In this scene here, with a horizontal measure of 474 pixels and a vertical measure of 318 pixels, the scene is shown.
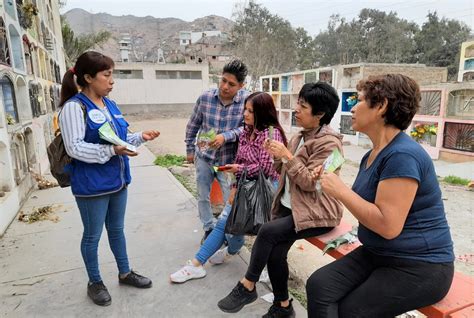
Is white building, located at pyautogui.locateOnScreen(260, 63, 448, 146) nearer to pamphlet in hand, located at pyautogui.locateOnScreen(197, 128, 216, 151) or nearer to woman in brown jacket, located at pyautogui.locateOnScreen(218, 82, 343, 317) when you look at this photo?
pamphlet in hand, located at pyautogui.locateOnScreen(197, 128, 216, 151)

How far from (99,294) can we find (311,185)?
1428mm

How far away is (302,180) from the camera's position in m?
1.68

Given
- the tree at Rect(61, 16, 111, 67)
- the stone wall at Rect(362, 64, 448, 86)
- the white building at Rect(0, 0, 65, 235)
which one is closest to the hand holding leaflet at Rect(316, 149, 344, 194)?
the white building at Rect(0, 0, 65, 235)

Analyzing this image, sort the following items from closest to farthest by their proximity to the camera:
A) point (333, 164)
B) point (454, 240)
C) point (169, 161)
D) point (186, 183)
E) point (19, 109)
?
1. point (333, 164)
2. point (454, 240)
3. point (19, 109)
4. point (186, 183)
5. point (169, 161)

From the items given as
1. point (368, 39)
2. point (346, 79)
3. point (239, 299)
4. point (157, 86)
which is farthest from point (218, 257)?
point (368, 39)

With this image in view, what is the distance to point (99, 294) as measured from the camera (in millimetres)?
2041

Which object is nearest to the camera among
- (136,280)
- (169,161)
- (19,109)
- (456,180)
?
(136,280)

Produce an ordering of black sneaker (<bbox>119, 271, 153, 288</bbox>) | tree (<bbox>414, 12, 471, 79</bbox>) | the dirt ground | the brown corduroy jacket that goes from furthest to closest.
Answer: tree (<bbox>414, 12, 471, 79</bbox>)
the dirt ground
black sneaker (<bbox>119, 271, 153, 288</bbox>)
the brown corduroy jacket

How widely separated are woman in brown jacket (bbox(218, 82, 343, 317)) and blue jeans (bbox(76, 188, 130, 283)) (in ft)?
2.85

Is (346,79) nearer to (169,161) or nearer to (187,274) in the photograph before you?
(169,161)

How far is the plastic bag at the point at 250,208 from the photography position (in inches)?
82.5

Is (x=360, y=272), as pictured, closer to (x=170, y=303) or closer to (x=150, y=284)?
(x=170, y=303)

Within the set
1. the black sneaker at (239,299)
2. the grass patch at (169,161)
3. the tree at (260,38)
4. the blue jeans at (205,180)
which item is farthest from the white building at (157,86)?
the black sneaker at (239,299)

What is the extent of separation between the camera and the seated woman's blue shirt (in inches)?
48.2
